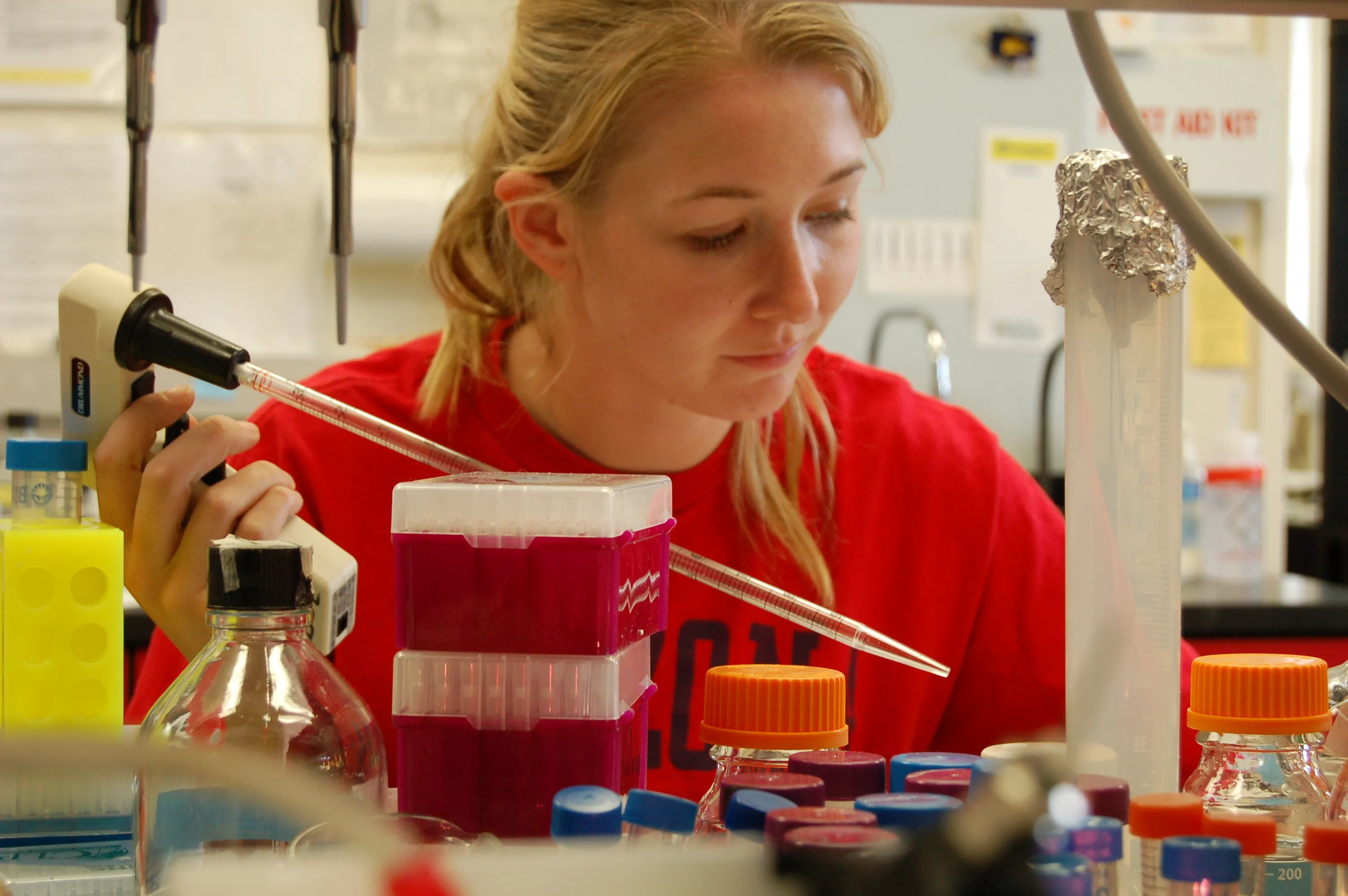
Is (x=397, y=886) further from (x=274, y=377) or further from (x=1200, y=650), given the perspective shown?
(x=1200, y=650)

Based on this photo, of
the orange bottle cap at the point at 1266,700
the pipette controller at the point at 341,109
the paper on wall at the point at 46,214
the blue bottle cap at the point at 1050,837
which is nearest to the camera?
the blue bottle cap at the point at 1050,837

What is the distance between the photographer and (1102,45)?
16.9 inches

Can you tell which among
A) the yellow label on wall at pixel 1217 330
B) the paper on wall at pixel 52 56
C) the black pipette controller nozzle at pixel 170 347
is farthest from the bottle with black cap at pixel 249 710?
the yellow label on wall at pixel 1217 330

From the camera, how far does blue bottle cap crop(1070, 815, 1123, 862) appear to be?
0.37 metres

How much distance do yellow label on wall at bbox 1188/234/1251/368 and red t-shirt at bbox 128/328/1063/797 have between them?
4.59 ft

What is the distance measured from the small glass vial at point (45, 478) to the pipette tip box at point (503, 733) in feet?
0.62

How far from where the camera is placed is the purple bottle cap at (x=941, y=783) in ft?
1.49

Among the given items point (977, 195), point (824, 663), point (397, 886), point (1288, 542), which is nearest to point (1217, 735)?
point (397, 886)

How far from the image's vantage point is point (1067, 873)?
344 millimetres

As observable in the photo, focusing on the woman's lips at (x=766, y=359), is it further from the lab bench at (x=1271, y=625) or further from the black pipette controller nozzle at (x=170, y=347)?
the lab bench at (x=1271, y=625)

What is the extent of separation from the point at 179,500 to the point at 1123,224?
22.0 inches

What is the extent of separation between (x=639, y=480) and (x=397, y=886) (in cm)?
32

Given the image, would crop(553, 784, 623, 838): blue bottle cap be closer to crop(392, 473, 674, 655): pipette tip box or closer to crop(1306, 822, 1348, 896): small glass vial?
crop(392, 473, 674, 655): pipette tip box

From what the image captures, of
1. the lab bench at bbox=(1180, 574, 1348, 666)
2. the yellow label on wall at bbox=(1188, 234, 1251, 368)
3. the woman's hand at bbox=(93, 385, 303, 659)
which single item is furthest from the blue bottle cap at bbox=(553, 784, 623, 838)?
the yellow label on wall at bbox=(1188, 234, 1251, 368)
